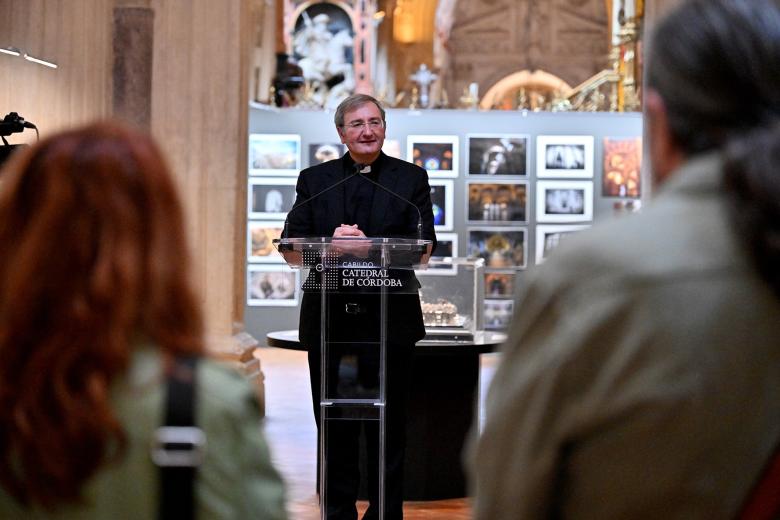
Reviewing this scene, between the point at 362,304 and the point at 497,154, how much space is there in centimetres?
1366

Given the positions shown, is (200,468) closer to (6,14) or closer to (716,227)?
(716,227)

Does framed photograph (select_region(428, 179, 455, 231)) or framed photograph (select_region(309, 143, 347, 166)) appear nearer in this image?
framed photograph (select_region(309, 143, 347, 166))

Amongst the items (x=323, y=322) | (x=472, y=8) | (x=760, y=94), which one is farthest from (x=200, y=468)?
(x=472, y=8)

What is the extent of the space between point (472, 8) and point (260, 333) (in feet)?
43.4

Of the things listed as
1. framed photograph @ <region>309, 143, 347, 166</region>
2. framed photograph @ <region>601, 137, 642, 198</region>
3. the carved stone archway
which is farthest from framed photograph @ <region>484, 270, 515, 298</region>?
the carved stone archway

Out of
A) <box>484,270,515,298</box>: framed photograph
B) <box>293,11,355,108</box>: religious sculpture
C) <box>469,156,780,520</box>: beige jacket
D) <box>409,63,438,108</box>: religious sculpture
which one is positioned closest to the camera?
<box>469,156,780,520</box>: beige jacket

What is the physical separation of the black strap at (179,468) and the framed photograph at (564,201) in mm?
17898

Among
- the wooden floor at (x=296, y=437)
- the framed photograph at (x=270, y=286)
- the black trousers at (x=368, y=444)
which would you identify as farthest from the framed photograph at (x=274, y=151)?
the black trousers at (x=368, y=444)

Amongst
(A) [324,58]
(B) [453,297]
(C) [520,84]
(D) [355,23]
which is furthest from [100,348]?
(C) [520,84]

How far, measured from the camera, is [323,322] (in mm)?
6227

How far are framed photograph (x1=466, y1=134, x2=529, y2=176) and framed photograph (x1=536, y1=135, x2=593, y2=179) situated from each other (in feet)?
0.70

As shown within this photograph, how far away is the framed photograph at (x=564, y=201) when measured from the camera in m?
19.7

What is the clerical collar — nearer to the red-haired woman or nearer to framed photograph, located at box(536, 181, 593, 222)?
the red-haired woman

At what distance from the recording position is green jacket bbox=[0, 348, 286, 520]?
6.44ft
